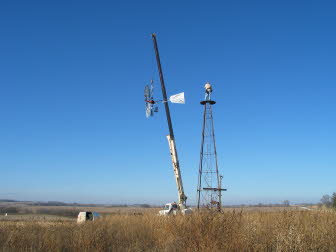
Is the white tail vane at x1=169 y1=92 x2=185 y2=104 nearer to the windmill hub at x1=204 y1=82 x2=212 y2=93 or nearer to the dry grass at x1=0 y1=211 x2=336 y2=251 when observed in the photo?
the windmill hub at x1=204 y1=82 x2=212 y2=93

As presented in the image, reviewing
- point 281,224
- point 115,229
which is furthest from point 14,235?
point 281,224

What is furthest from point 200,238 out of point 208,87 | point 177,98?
point 208,87

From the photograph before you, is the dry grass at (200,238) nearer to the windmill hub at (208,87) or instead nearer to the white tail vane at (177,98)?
the white tail vane at (177,98)

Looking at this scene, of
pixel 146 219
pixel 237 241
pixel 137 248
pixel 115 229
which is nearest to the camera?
pixel 237 241

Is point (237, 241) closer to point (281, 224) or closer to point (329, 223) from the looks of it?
point (281, 224)

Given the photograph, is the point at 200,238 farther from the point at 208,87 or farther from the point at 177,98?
the point at 208,87

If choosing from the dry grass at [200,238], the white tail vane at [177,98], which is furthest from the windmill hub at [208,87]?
the dry grass at [200,238]

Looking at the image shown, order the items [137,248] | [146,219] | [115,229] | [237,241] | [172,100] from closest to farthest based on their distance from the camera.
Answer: [237,241], [137,248], [115,229], [146,219], [172,100]

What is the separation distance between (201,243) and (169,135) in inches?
684

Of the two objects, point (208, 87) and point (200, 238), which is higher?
point (208, 87)

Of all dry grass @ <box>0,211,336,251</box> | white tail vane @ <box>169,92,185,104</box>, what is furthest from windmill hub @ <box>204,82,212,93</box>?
A: dry grass @ <box>0,211,336,251</box>

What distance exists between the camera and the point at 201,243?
9.10m

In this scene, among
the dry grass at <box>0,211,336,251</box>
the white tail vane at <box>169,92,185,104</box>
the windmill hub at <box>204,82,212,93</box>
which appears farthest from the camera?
the windmill hub at <box>204,82,212,93</box>

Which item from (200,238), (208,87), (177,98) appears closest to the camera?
(200,238)
